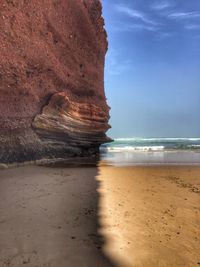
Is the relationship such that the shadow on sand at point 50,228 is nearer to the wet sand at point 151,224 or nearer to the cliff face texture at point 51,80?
the wet sand at point 151,224

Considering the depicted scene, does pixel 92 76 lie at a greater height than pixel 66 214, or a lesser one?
greater

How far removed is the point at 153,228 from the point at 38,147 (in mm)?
12195

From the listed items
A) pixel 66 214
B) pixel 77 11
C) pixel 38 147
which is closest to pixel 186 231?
pixel 66 214

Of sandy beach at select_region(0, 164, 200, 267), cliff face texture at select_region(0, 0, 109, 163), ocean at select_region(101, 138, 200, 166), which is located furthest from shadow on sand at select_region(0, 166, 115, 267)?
ocean at select_region(101, 138, 200, 166)

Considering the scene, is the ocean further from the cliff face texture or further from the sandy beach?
the sandy beach

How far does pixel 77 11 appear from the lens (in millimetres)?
20922

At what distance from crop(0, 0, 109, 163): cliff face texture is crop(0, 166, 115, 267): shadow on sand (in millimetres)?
6942

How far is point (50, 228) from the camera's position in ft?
15.1

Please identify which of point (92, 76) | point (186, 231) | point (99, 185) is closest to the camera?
point (186, 231)

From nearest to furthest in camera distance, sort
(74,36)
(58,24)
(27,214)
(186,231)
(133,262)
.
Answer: (133,262) < (186,231) < (27,214) < (58,24) < (74,36)

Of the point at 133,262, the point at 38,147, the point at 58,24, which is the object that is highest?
the point at 58,24

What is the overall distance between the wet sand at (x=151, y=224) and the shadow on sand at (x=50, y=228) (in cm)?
27

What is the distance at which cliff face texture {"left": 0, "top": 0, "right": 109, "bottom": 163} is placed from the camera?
45.4 ft

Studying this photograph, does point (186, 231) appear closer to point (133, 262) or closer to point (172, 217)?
point (172, 217)
